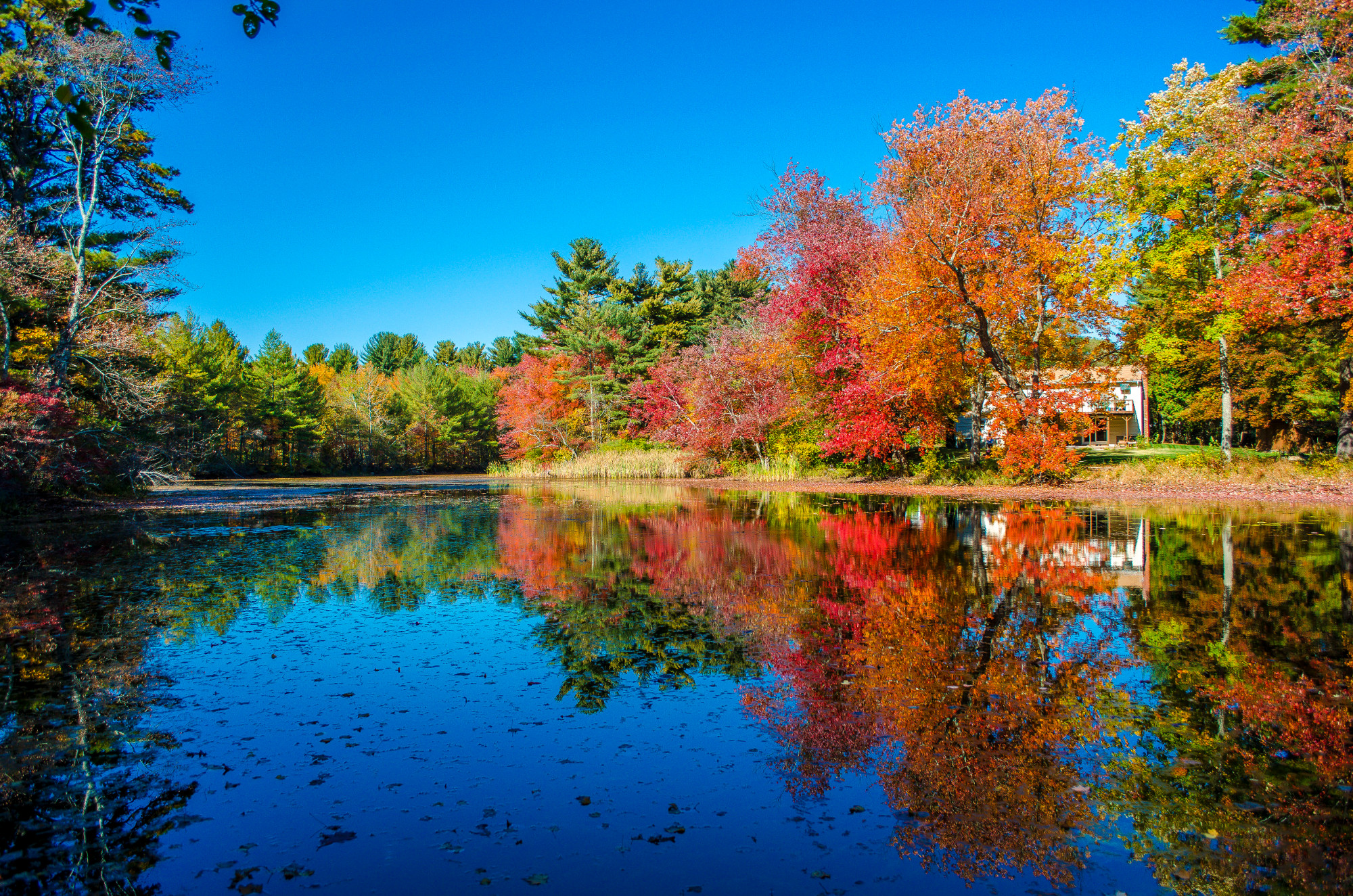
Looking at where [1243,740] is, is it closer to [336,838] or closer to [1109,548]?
[336,838]

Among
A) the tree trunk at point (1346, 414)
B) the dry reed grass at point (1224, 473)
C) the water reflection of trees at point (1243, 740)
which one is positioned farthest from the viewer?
the tree trunk at point (1346, 414)

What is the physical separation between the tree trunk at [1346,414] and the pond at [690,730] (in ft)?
69.0

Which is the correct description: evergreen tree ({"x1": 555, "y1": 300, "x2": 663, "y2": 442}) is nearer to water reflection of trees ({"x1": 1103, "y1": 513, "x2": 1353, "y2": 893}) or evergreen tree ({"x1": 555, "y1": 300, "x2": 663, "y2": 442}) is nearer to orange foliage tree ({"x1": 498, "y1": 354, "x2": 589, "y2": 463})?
orange foliage tree ({"x1": 498, "y1": 354, "x2": 589, "y2": 463})

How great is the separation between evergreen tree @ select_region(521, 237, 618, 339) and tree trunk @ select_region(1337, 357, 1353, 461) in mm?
36032

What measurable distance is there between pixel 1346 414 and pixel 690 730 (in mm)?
30599

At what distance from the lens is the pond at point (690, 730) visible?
2898 millimetres

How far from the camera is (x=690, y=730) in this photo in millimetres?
4203

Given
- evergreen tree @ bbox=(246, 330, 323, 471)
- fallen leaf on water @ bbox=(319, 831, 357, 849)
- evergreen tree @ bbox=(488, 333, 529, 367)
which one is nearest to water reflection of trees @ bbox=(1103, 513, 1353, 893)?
fallen leaf on water @ bbox=(319, 831, 357, 849)

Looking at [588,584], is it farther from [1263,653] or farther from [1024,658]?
[1263,653]

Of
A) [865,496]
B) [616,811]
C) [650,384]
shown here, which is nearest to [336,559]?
[616,811]

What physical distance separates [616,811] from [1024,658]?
343cm

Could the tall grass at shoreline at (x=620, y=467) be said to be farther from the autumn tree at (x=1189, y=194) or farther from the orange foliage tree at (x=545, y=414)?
the autumn tree at (x=1189, y=194)

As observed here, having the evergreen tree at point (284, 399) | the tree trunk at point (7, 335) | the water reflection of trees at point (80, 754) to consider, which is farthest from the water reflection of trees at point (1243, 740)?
the evergreen tree at point (284, 399)

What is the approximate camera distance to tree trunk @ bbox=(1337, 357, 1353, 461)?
23938 mm
